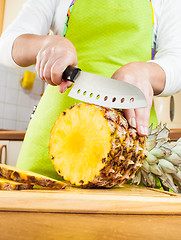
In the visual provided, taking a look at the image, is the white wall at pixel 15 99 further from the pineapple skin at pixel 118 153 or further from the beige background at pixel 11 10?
the pineapple skin at pixel 118 153

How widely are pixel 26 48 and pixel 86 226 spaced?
506 millimetres

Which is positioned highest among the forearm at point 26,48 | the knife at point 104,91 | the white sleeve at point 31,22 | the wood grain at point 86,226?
the white sleeve at point 31,22

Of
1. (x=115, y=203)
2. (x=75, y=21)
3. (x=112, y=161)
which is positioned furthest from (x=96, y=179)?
(x=75, y=21)

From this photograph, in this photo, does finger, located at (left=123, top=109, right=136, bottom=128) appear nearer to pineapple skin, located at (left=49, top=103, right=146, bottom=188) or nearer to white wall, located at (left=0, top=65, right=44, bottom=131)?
pineapple skin, located at (left=49, top=103, right=146, bottom=188)

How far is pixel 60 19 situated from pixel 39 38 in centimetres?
21

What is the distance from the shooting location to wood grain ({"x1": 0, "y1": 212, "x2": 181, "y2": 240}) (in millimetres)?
419

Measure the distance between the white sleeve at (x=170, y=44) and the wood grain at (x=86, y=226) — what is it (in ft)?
1.42

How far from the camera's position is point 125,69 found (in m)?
0.71

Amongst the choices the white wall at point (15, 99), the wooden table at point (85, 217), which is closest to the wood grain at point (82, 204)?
the wooden table at point (85, 217)

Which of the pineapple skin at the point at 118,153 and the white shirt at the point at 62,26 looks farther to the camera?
the white shirt at the point at 62,26

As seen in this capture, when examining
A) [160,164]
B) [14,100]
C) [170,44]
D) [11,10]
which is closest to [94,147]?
[160,164]

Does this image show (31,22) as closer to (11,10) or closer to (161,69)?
(161,69)

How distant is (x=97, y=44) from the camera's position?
34.8 inches

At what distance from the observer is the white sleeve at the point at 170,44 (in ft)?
2.67
